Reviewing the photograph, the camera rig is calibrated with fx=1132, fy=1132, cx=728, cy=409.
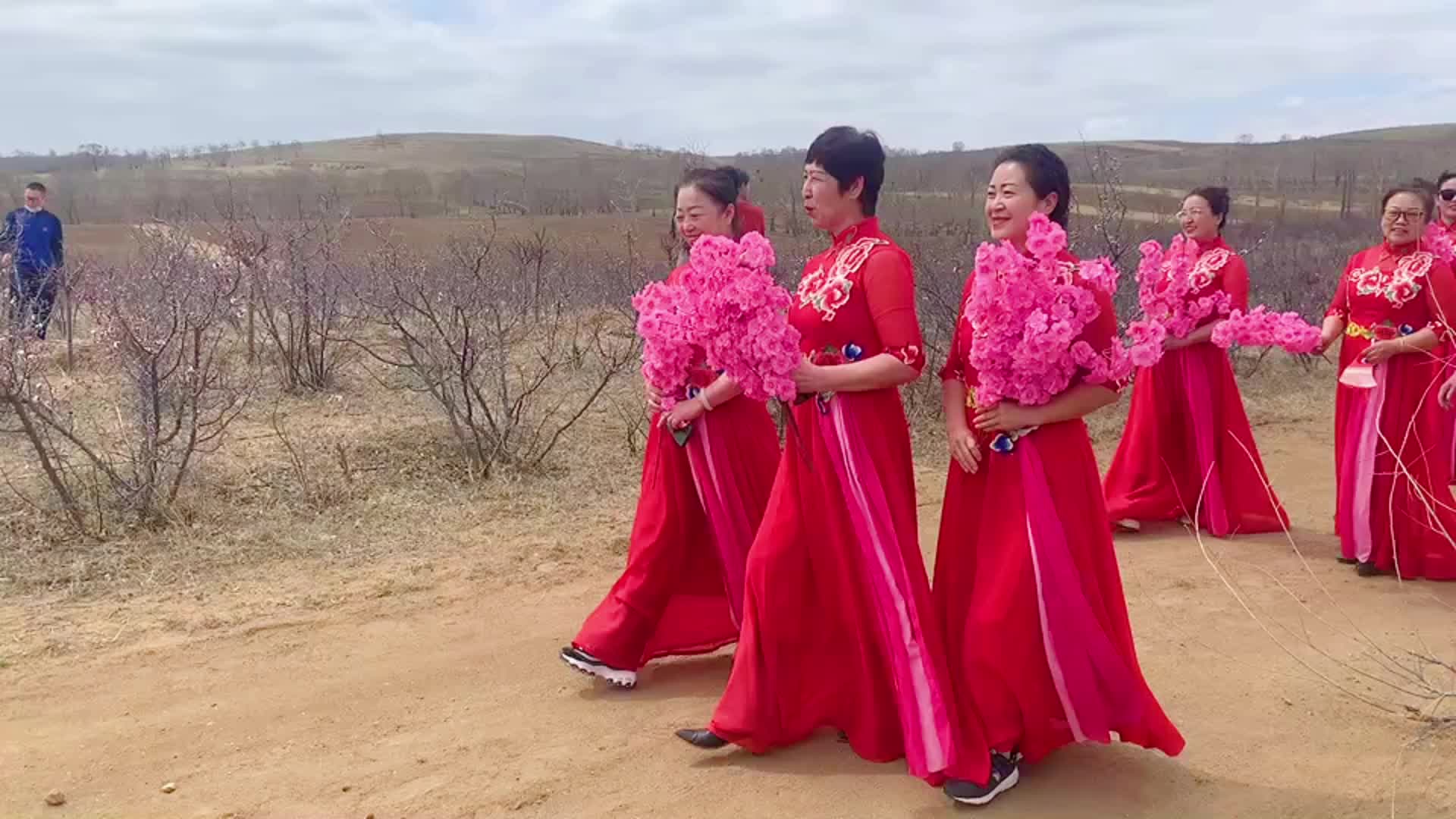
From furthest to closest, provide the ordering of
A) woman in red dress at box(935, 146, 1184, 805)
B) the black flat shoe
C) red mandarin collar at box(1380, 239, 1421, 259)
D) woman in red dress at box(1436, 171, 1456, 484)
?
woman in red dress at box(1436, 171, 1456, 484)
red mandarin collar at box(1380, 239, 1421, 259)
the black flat shoe
woman in red dress at box(935, 146, 1184, 805)

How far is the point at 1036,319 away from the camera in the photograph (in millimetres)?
2998

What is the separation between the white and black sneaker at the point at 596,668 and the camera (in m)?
4.14

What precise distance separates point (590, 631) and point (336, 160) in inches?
3157

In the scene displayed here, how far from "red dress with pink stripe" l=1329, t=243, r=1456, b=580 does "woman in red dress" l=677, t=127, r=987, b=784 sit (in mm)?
3224

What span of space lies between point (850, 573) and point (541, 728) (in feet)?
4.39

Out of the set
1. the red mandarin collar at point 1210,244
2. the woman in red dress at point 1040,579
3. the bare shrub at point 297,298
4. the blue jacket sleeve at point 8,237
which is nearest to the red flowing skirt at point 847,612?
the woman in red dress at point 1040,579

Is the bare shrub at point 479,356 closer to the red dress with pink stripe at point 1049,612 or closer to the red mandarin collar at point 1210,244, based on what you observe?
the red mandarin collar at point 1210,244

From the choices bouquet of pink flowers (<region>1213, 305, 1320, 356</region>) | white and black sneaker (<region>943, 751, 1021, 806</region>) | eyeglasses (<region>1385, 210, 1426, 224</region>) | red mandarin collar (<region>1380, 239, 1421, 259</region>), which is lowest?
white and black sneaker (<region>943, 751, 1021, 806</region>)

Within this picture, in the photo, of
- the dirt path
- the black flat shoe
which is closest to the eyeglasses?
the dirt path

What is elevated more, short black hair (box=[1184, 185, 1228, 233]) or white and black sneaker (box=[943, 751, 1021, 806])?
short black hair (box=[1184, 185, 1228, 233])

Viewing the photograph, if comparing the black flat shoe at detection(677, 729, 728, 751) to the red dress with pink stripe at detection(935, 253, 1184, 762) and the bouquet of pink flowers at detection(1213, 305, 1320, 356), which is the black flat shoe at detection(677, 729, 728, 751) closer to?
the red dress with pink stripe at detection(935, 253, 1184, 762)

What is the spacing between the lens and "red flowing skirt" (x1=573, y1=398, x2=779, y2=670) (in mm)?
3992

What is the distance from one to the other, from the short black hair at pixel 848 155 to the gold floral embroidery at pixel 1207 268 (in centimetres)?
361

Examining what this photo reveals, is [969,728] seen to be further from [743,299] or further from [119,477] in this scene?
[119,477]
